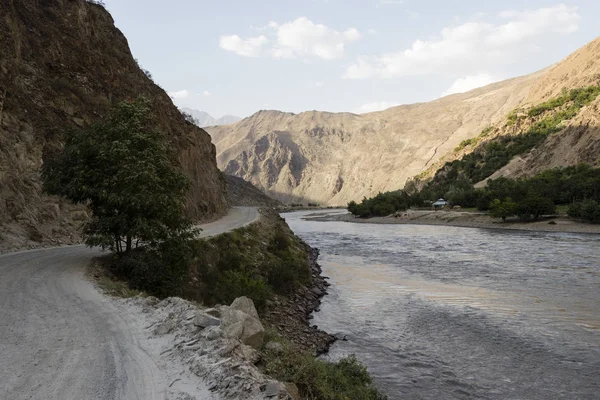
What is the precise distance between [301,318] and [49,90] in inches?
838

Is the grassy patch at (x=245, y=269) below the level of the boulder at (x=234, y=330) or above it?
below

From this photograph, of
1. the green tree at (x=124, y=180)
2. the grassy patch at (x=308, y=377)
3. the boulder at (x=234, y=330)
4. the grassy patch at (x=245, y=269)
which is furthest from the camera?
the grassy patch at (x=245, y=269)

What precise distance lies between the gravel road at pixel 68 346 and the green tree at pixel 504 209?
199 ft

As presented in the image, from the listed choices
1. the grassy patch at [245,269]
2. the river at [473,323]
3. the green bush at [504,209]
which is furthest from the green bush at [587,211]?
the grassy patch at [245,269]

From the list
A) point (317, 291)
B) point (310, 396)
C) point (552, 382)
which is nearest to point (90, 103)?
point (317, 291)

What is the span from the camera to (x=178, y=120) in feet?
144

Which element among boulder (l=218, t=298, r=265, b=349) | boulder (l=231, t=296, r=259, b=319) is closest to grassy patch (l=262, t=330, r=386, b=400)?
boulder (l=218, t=298, r=265, b=349)

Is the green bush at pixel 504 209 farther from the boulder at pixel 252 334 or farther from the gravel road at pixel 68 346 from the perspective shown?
the boulder at pixel 252 334

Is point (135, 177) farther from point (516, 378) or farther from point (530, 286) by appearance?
point (530, 286)

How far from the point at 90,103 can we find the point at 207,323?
25080 millimetres

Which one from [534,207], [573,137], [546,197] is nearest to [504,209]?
[534,207]

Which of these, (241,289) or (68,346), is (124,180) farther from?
(68,346)

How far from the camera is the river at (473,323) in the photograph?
37.8 feet

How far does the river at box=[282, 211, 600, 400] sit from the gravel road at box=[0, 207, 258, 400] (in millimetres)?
6872
